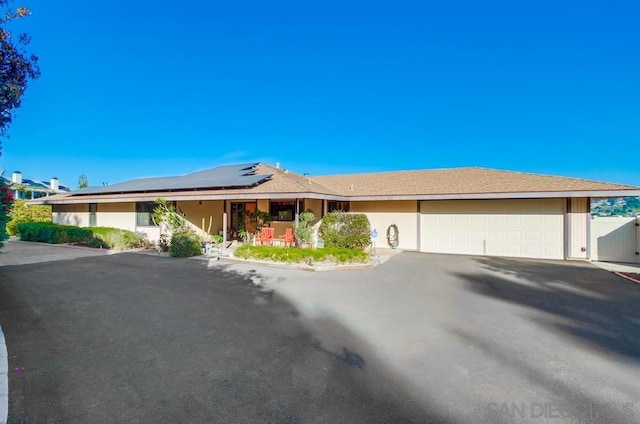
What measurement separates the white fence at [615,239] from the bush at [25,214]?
32340 millimetres

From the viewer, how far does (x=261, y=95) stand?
20750mm

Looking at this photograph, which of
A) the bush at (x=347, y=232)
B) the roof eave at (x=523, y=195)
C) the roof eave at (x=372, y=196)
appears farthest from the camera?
the bush at (x=347, y=232)

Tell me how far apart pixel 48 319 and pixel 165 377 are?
3.46 meters

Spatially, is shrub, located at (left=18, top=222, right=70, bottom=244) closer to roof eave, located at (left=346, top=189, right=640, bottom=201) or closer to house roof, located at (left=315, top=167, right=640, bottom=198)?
house roof, located at (left=315, top=167, right=640, bottom=198)

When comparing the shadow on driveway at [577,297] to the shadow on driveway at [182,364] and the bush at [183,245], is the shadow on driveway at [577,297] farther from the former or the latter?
the bush at [183,245]

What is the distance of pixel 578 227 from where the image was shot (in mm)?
11297

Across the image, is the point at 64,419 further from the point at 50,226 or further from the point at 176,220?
the point at 50,226

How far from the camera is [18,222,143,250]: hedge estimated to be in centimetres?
1362

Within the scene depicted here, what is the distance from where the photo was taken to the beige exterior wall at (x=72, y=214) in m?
18.0

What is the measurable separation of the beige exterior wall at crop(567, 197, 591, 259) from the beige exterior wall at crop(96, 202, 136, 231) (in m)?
21.5

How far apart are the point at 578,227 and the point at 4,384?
16.3 meters

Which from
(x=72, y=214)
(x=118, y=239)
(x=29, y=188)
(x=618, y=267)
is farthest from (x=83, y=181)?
(x=618, y=267)

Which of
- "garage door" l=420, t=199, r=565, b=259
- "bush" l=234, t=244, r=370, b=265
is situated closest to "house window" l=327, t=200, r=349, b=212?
"garage door" l=420, t=199, r=565, b=259

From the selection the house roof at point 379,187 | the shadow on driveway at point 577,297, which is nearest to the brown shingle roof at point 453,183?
the house roof at point 379,187
